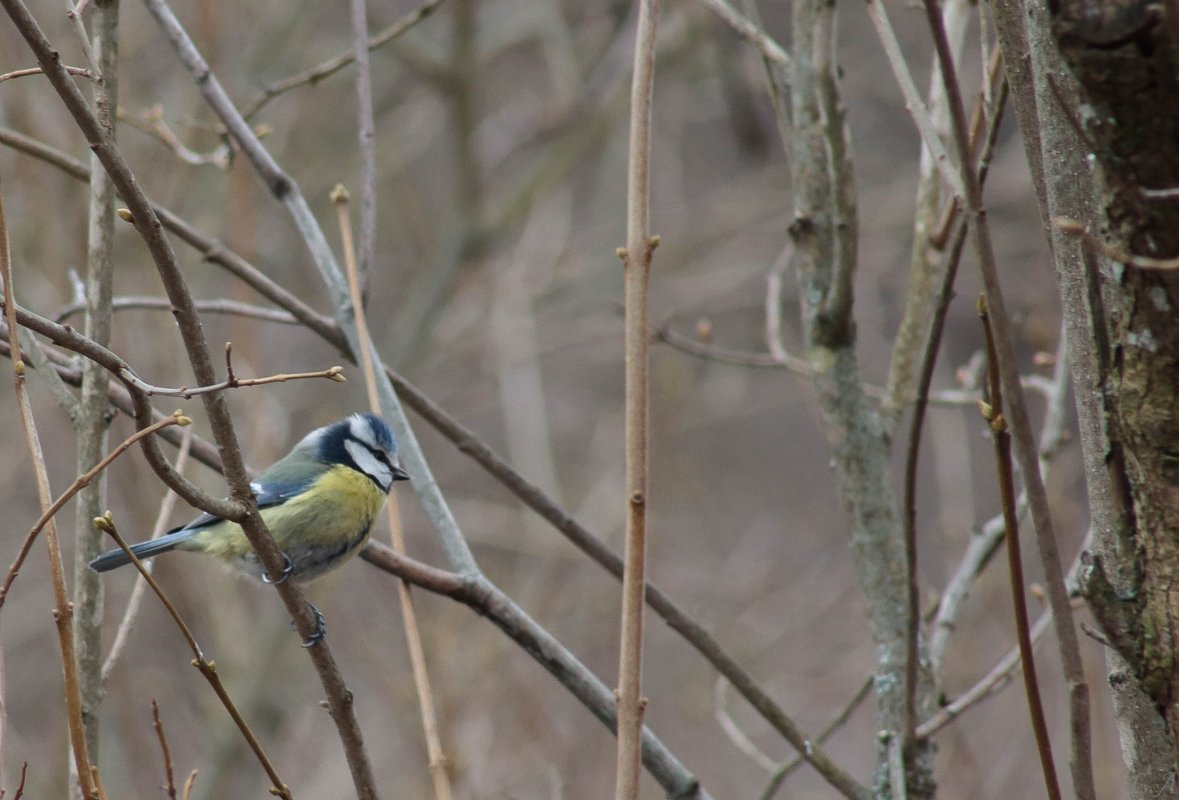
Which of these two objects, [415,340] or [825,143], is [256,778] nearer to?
[415,340]

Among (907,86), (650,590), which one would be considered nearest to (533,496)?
(650,590)

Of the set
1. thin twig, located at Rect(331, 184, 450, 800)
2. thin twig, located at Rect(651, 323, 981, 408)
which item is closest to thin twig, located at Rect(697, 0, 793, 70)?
thin twig, located at Rect(651, 323, 981, 408)

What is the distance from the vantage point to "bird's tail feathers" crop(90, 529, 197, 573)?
8.09 feet

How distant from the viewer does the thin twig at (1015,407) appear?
118cm

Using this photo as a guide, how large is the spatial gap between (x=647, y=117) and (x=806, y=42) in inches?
47.9

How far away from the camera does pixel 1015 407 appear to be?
1.18 m

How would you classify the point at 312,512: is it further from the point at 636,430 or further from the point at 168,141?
the point at 636,430

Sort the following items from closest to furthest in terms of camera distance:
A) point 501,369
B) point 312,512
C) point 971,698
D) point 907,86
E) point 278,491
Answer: point 907,86 → point 971,698 → point 312,512 → point 278,491 → point 501,369

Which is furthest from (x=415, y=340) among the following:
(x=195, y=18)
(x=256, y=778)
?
(x=256, y=778)

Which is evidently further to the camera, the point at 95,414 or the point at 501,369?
the point at 501,369

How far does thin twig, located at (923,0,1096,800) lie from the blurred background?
3785 mm

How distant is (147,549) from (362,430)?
0.82m

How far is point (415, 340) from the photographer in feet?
21.6

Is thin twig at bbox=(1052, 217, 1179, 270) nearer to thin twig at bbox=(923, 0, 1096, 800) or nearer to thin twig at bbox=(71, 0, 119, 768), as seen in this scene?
thin twig at bbox=(923, 0, 1096, 800)
